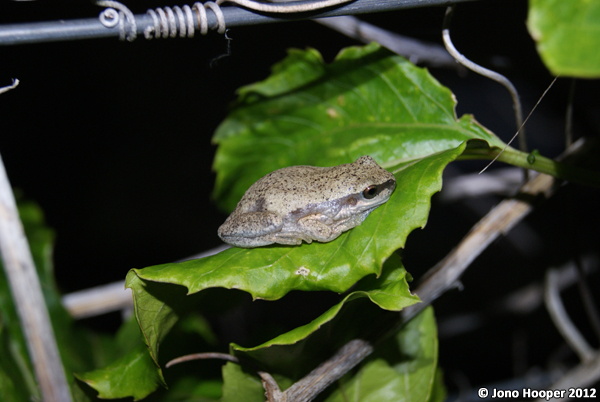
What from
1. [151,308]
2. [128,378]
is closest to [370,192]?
[151,308]

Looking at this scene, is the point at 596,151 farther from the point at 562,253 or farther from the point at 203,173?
the point at 203,173

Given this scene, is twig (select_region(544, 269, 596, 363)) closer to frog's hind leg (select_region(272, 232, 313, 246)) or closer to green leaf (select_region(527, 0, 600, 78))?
A: frog's hind leg (select_region(272, 232, 313, 246))

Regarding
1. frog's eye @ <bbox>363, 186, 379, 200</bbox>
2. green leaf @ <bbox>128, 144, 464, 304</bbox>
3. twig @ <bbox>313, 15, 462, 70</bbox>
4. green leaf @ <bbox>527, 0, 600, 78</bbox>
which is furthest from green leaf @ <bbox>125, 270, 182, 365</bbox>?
twig @ <bbox>313, 15, 462, 70</bbox>

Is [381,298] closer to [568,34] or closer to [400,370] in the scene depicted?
[400,370]

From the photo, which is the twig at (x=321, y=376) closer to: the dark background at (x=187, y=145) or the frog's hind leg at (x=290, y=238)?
the frog's hind leg at (x=290, y=238)

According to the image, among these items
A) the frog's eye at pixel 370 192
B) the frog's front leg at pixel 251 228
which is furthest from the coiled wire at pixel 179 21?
the frog's eye at pixel 370 192

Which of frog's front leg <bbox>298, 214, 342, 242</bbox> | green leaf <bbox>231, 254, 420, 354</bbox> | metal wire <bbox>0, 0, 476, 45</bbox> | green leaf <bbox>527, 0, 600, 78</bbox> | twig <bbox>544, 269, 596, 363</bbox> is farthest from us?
twig <bbox>544, 269, 596, 363</bbox>
